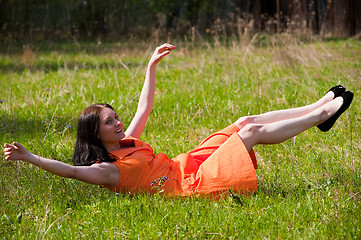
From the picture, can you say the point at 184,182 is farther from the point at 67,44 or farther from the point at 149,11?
the point at 149,11

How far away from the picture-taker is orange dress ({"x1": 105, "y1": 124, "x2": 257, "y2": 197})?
11.4 ft

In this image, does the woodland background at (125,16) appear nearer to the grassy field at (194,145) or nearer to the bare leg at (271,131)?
the grassy field at (194,145)

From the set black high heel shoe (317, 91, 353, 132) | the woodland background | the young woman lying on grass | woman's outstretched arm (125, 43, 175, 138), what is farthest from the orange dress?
the woodland background

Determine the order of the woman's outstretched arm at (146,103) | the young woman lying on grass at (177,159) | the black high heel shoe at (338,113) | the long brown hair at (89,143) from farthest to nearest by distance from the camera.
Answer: the woman's outstretched arm at (146,103) < the black high heel shoe at (338,113) < the long brown hair at (89,143) < the young woman lying on grass at (177,159)

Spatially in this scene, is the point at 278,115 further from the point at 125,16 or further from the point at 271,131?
the point at 125,16

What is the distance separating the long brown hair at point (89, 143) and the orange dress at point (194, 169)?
0.11 m

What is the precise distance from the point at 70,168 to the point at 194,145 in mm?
1766

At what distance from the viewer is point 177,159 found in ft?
12.6

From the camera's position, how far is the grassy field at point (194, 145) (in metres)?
3.04

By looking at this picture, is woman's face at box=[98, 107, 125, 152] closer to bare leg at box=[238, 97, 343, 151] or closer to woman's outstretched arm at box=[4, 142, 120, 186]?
woman's outstretched arm at box=[4, 142, 120, 186]

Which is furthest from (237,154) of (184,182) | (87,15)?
(87,15)

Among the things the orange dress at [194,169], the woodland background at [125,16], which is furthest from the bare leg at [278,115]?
the woodland background at [125,16]

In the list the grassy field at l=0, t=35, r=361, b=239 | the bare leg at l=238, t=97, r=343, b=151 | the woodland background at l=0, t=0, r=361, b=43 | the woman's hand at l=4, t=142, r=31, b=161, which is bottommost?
the grassy field at l=0, t=35, r=361, b=239

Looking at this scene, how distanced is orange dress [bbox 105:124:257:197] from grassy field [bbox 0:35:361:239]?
0.10m
